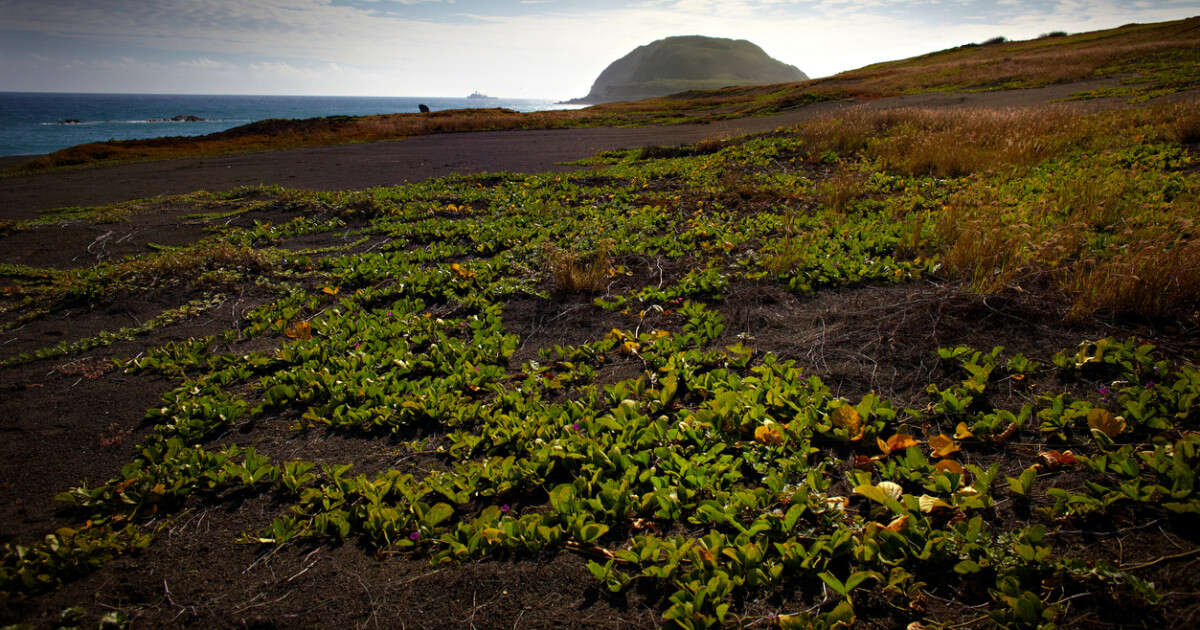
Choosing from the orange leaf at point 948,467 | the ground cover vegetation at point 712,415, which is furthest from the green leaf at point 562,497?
the orange leaf at point 948,467

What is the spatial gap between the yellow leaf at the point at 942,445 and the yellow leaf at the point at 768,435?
0.68 m

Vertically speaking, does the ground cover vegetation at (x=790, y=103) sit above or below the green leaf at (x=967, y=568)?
above

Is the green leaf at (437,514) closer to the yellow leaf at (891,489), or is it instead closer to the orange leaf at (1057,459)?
the yellow leaf at (891,489)

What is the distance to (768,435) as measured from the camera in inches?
97.4

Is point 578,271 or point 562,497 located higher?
point 578,271

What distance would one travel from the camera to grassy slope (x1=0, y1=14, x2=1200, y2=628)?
1787 millimetres

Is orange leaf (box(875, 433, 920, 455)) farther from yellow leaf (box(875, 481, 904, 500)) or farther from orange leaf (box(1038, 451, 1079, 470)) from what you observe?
orange leaf (box(1038, 451, 1079, 470))

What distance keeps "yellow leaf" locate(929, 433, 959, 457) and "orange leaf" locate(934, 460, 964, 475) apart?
0.10 metres

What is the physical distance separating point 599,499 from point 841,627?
1.02m

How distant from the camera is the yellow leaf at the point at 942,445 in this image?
7.43ft

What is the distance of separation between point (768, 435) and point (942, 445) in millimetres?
767

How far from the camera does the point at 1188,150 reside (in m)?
7.01

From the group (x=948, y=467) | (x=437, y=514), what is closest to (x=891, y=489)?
(x=948, y=467)

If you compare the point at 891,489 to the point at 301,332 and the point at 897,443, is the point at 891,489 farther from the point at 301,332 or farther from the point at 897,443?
the point at 301,332
